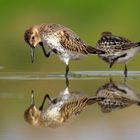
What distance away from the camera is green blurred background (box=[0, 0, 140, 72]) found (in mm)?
19995

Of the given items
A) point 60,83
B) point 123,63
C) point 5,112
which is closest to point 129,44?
point 123,63

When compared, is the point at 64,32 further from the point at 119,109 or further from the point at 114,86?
the point at 119,109

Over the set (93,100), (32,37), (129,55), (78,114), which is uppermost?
(32,37)

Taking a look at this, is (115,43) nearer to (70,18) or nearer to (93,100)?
(93,100)

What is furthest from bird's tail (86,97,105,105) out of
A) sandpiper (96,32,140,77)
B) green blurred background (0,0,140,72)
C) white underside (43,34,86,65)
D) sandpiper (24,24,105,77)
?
green blurred background (0,0,140,72)

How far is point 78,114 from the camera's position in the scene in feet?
38.9

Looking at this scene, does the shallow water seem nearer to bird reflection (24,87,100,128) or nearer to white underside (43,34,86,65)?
bird reflection (24,87,100,128)

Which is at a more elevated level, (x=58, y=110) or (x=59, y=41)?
(x=59, y=41)

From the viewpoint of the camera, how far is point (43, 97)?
13203 millimetres

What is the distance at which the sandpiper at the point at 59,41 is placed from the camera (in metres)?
15.8

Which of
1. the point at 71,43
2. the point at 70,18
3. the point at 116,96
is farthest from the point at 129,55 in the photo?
the point at 70,18

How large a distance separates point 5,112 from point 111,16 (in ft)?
32.5

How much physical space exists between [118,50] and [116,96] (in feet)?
12.1

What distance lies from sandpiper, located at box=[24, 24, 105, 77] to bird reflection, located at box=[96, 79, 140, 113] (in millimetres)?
1877
